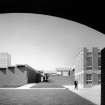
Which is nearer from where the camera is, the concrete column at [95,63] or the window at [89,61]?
the concrete column at [95,63]

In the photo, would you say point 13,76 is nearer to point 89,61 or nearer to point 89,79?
point 89,79

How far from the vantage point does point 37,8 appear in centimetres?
492

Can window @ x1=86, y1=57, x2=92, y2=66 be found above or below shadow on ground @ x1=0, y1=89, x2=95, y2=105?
above

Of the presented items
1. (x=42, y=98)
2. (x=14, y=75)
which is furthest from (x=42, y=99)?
(x=14, y=75)

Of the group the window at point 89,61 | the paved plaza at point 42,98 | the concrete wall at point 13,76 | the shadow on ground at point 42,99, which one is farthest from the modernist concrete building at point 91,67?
the shadow on ground at point 42,99

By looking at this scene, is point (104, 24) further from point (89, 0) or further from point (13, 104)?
point (13, 104)

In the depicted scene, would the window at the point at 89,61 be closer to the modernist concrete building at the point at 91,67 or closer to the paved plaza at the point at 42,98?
the modernist concrete building at the point at 91,67

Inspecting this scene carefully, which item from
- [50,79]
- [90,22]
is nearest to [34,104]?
[90,22]

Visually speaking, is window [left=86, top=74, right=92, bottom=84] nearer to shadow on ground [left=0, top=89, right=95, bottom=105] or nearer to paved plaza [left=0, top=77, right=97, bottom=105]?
paved plaza [left=0, top=77, right=97, bottom=105]

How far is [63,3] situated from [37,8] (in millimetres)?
616

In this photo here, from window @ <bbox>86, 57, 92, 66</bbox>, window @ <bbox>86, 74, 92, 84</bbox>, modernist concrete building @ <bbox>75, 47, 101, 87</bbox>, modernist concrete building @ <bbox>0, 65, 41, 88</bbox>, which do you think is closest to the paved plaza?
modernist concrete building @ <bbox>75, 47, 101, 87</bbox>

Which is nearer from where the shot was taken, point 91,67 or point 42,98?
point 42,98

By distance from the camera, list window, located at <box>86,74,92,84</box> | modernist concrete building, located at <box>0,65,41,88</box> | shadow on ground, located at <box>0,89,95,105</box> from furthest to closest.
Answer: modernist concrete building, located at <box>0,65,41,88</box>, window, located at <box>86,74,92,84</box>, shadow on ground, located at <box>0,89,95,105</box>

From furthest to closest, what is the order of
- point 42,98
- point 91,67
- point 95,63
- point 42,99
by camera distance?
point 91,67 < point 95,63 < point 42,98 < point 42,99
